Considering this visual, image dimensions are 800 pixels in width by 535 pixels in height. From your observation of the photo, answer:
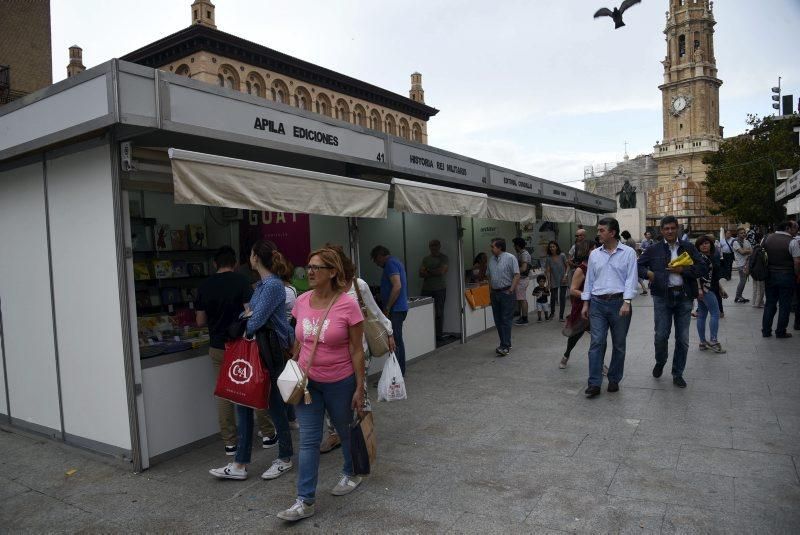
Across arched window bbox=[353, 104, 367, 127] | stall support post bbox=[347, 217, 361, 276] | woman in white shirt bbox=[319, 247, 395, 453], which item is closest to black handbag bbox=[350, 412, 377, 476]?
woman in white shirt bbox=[319, 247, 395, 453]

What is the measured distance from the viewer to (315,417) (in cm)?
343

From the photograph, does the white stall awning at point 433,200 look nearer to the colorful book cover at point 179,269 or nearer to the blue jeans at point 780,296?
the colorful book cover at point 179,269

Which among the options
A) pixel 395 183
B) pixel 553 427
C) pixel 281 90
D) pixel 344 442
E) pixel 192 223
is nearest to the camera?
pixel 344 442

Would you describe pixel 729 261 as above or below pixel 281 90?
below

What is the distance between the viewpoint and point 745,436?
14.6 ft

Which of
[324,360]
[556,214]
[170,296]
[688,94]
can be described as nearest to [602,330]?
[324,360]

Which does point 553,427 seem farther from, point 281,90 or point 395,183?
point 281,90

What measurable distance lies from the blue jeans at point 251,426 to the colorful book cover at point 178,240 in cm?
362

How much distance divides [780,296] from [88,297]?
9180mm

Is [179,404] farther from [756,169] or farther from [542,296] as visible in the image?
[756,169]

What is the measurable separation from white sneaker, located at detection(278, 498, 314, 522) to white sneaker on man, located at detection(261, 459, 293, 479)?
0.73m

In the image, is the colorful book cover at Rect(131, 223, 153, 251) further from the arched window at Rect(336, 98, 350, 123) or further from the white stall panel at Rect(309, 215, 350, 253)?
the arched window at Rect(336, 98, 350, 123)

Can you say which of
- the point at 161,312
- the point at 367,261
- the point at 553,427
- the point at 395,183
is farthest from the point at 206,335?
the point at 367,261

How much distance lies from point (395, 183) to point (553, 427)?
11.3ft
